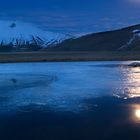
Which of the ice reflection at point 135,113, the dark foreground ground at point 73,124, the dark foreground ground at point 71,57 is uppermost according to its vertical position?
the ice reflection at point 135,113

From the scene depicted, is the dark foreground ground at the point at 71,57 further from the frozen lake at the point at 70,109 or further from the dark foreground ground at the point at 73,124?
the dark foreground ground at the point at 73,124

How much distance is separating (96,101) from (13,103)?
141 inches

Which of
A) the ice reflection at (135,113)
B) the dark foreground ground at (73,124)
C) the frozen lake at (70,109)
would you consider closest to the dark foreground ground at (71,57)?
the frozen lake at (70,109)

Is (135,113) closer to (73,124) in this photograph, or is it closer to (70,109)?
(70,109)

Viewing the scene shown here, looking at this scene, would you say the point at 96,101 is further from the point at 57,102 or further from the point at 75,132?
the point at 75,132

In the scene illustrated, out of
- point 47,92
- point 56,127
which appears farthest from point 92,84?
point 56,127

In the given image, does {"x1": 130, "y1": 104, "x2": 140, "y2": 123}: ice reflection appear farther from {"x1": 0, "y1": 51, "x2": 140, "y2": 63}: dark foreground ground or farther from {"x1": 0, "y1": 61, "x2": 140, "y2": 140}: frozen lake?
{"x1": 0, "y1": 51, "x2": 140, "y2": 63}: dark foreground ground

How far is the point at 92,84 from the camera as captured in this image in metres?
28.3

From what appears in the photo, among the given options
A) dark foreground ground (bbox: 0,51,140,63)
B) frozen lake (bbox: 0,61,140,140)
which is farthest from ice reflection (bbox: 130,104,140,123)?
dark foreground ground (bbox: 0,51,140,63)

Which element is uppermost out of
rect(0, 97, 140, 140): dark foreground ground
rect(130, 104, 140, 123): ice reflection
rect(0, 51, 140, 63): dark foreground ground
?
rect(130, 104, 140, 123): ice reflection

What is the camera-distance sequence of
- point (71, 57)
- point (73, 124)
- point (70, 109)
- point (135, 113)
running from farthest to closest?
point (71, 57) → point (70, 109) → point (135, 113) → point (73, 124)

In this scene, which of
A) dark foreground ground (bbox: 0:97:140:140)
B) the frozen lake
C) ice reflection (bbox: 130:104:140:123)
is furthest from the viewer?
ice reflection (bbox: 130:104:140:123)

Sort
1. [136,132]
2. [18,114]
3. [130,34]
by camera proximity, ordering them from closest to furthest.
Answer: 1. [136,132]
2. [18,114]
3. [130,34]

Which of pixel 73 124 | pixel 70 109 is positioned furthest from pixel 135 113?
pixel 73 124
